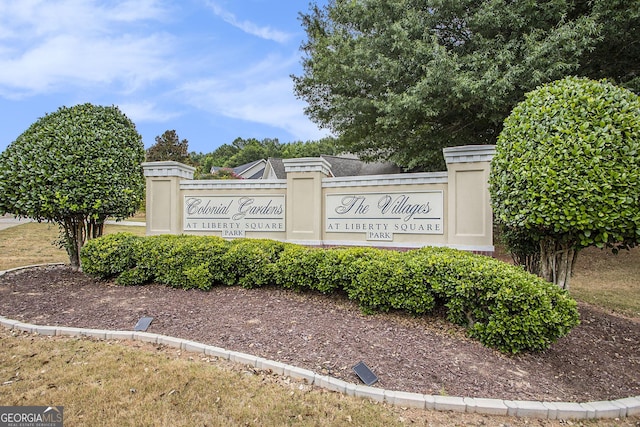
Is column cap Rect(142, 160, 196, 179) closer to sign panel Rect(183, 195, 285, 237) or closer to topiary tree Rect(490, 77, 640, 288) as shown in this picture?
sign panel Rect(183, 195, 285, 237)

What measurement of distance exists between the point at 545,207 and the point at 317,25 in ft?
37.9

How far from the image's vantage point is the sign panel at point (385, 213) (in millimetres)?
6371

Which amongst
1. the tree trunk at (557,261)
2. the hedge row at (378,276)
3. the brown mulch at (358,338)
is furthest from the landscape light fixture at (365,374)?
the tree trunk at (557,261)

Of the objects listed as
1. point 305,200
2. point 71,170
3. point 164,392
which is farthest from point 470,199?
point 71,170

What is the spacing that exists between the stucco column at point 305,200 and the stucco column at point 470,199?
2449 millimetres

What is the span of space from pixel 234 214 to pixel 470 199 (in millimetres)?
4710

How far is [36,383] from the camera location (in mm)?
3105

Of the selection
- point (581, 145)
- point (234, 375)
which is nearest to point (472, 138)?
point (581, 145)

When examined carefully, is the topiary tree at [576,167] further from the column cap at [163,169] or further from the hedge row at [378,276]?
the column cap at [163,169]

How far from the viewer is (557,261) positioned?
192 inches

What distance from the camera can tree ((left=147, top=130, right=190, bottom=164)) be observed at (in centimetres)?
3309

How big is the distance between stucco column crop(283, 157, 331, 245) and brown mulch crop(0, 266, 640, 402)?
1.92 meters

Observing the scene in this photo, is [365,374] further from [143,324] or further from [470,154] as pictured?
[470,154]

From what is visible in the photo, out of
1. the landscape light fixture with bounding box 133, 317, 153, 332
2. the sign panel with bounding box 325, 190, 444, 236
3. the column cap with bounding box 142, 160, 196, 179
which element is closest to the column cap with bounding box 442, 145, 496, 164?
the sign panel with bounding box 325, 190, 444, 236
